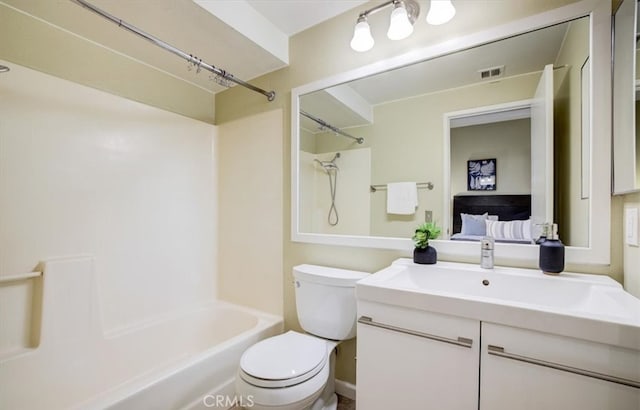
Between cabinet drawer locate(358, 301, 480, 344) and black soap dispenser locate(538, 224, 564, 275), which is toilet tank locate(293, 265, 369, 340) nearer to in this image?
cabinet drawer locate(358, 301, 480, 344)

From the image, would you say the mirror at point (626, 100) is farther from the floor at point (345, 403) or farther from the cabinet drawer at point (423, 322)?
the floor at point (345, 403)

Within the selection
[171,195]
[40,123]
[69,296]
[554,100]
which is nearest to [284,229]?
[171,195]

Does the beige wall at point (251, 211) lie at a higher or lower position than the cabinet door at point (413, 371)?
higher

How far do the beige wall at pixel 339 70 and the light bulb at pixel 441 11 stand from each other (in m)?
0.14

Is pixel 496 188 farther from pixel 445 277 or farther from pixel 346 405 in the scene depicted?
pixel 346 405

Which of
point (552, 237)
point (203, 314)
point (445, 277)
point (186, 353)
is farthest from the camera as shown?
point (203, 314)

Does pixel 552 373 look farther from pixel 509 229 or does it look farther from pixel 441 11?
pixel 441 11

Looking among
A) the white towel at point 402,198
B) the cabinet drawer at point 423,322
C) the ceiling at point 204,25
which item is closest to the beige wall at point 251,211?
the ceiling at point 204,25

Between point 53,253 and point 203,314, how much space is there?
104cm

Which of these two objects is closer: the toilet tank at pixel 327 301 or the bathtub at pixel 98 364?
the bathtub at pixel 98 364

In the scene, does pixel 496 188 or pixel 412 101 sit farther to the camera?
pixel 412 101

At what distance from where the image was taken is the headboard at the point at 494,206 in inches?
51.6

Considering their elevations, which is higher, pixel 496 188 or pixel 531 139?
pixel 531 139

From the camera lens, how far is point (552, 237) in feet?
3.77
